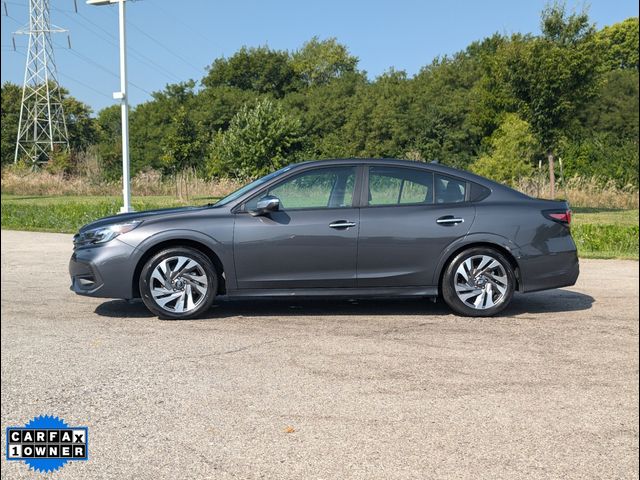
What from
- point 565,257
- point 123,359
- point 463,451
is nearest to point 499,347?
point 565,257

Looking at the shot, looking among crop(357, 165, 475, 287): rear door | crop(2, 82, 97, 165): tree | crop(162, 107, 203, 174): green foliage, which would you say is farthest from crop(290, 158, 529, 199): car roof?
crop(2, 82, 97, 165): tree

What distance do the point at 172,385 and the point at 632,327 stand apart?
4454mm

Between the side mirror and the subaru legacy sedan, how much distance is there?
13 mm

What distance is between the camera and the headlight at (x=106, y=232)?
737 centimetres

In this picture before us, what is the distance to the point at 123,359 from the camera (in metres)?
5.75

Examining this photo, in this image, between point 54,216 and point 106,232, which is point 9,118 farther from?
point 106,232

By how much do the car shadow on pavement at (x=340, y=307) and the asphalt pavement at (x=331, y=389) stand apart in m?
0.04

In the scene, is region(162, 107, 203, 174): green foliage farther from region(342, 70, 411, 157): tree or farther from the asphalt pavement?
the asphalt pavement

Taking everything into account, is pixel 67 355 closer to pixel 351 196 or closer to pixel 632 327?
pixel 351 196

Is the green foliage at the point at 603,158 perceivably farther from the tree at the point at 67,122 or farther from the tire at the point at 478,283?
the tree at the point at 67,122

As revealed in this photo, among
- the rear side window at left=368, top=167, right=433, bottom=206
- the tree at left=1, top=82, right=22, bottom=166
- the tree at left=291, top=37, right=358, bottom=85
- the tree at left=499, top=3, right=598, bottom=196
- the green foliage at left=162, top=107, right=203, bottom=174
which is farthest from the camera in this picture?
the tree at left=291, top=37, right=358, bottom=85

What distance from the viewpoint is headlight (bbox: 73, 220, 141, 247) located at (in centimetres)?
737

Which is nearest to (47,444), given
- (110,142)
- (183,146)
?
(183,146)

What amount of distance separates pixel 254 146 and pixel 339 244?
80.7 feet
